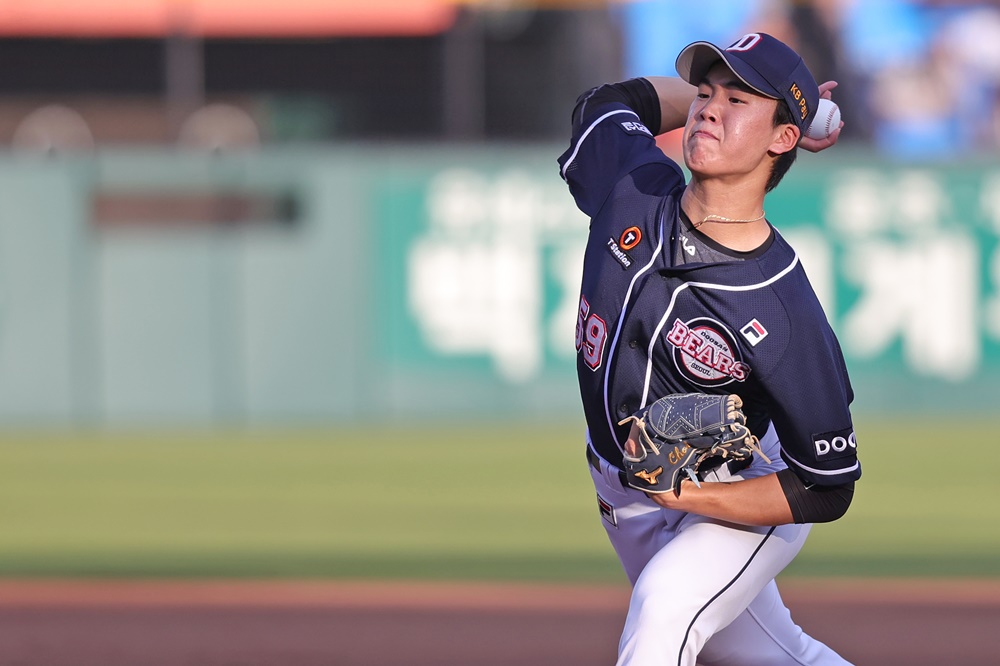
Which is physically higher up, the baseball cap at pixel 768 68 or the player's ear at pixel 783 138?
the baseball cap at pixel 768 68

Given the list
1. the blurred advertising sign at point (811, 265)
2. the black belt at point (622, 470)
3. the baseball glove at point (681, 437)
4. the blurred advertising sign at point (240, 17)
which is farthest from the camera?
the blurred advertising sign at point (240, 17)

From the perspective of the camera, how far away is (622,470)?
11.8 feet

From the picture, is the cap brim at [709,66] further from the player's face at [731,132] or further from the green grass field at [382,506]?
the green grass field at [382,506]

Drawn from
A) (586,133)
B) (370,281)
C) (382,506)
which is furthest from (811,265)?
(586,133)

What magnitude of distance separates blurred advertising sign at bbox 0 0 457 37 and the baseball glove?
11.0 metres

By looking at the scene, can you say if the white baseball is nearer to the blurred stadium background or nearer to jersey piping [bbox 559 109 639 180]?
jersey piping [bbox 559 109 639 180]

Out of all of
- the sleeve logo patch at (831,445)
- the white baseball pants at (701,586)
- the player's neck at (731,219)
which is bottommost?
the white baseball pants at (701,586)

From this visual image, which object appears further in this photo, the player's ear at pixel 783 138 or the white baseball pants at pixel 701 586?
the player's ear at pixel 783 138

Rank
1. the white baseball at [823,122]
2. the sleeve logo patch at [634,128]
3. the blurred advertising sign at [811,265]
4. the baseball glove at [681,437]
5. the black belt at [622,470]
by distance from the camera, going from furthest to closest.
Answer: the blurred advertising sign at [811,265] < the sleeve logo patch at [634,128] < the white baseball at [823,122] < the black belt at [622,470] < the baseball glove at [681,437]

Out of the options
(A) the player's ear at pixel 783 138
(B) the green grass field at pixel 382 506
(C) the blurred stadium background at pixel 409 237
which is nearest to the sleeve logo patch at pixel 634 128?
(A) the player's ear at pixel 783 138

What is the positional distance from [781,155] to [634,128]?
54 centimetres

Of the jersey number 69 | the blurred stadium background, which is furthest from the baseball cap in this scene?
the blurred stadium background

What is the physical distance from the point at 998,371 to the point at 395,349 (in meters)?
5.02

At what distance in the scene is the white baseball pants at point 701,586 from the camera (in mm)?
3297
